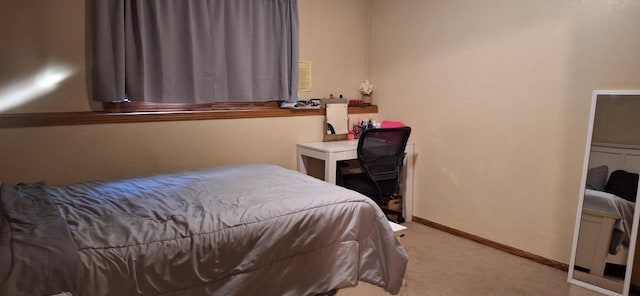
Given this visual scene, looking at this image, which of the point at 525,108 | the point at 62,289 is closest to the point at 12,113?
the point at 62,289

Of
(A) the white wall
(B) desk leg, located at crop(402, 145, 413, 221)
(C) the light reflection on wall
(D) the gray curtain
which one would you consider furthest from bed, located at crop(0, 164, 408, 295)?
(B) desk leg, located at crop(402, 145, 413, 221)

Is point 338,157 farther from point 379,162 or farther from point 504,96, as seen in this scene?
point 504,96

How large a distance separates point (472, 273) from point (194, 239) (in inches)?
73.1

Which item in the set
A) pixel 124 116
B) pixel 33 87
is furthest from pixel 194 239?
pixel 33 87

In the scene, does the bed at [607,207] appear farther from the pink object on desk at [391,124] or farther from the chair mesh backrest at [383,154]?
the pink object on desk at [391,124]

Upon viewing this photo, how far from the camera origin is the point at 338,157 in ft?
9.82

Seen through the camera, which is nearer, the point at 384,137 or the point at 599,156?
the point at 599,156

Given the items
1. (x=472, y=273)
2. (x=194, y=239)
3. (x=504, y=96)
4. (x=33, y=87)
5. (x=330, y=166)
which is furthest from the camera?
(x=330, y=166)

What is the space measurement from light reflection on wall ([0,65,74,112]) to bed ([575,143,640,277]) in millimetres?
3250

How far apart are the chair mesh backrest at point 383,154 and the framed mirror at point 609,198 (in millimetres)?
1181

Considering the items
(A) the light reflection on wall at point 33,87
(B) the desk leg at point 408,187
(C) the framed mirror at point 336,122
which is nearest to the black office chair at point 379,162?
(B) the desk leg at point 408,187

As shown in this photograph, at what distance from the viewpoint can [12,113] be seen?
2.21m

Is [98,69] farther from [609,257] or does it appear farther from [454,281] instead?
[609,257]

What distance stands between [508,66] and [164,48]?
2372 millimetres
